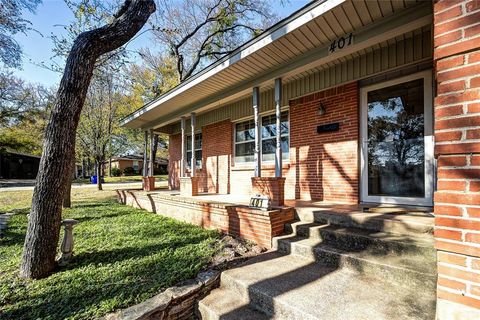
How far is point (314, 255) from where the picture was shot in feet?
9.95

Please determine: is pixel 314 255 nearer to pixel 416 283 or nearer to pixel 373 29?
pixel 416 283

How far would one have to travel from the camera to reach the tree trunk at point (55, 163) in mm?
3150

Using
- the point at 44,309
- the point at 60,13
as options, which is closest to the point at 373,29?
the point at 44,309

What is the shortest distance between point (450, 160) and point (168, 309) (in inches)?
105

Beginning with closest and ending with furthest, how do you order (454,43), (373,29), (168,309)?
(454,43) → (168,309) → (373,29)

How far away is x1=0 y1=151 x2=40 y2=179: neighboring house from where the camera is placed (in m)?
25.7

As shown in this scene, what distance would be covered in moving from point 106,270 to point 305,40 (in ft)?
13.8

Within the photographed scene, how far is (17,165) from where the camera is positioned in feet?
88.4

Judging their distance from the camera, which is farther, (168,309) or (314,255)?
(314,255)

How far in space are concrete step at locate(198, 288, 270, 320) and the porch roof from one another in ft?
11.2

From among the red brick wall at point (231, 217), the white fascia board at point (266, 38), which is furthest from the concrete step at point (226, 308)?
the white fascia board at point (266, 38)

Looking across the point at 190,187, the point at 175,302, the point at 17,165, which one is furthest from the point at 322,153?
the point at 17,165

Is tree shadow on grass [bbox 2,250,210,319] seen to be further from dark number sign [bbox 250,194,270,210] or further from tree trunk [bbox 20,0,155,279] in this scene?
dark number sign [bbox 250,194,270,210]

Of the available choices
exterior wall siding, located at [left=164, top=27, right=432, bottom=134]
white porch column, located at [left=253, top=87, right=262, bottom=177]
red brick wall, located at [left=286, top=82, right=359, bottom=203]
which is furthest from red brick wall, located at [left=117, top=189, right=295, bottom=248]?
exterior wall siding, located at [left=164, top=27, right=432, bottom=134]
